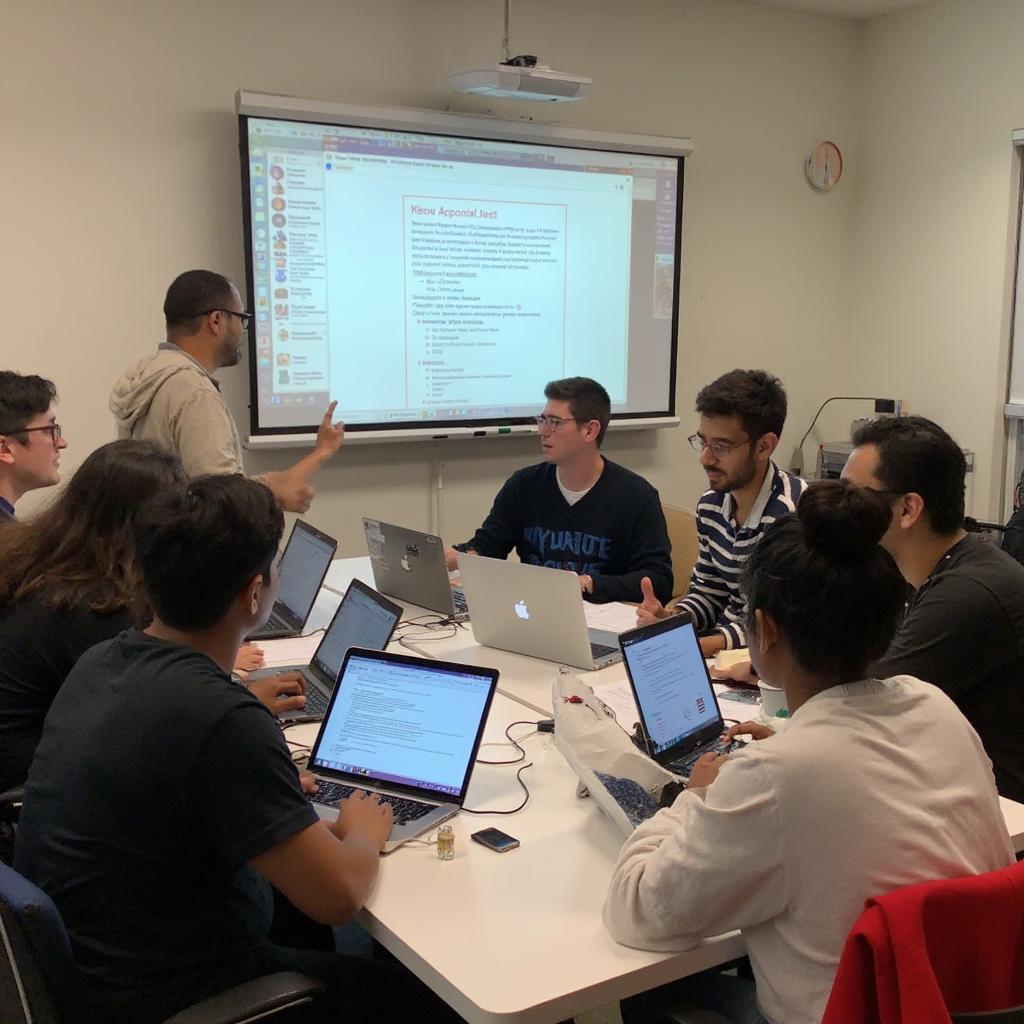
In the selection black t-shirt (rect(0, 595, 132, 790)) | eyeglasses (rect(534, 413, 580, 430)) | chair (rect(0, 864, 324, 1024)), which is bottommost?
chair (rect(0, 864, 324, 1024))

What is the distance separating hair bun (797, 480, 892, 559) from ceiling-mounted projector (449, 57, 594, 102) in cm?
308

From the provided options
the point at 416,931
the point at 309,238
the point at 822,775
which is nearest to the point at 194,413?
the point at 309,238

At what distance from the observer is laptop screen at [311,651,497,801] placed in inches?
68.1

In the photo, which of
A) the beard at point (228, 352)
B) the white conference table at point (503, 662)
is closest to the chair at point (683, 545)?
the white conference table at point (503, 662)

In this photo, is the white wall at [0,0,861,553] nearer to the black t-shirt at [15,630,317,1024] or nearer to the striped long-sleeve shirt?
the striped long-sleeve shirt

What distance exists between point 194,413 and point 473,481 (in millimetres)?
1715

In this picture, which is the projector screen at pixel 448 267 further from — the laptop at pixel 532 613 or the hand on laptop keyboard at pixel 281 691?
the hand on laptop keyboard at pixel 281 691

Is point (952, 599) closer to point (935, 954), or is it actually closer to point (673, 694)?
point (673, 694)

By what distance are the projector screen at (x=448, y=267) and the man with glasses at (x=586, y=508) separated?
1.15 m

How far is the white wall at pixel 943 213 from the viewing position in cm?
479

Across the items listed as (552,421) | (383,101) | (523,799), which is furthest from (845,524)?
(383,101)

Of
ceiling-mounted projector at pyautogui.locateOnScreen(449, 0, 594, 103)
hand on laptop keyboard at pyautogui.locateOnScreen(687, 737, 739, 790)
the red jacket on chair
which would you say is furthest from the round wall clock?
the red jacket on chair

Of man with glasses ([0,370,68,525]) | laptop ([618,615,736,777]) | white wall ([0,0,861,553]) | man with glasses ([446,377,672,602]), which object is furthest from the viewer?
white wall ([0,0,861,553])

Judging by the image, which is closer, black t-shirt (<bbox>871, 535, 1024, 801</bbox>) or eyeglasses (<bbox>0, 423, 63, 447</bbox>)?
black t-shirt (<bbox>871, 535, 1024, 801</bbox>)
